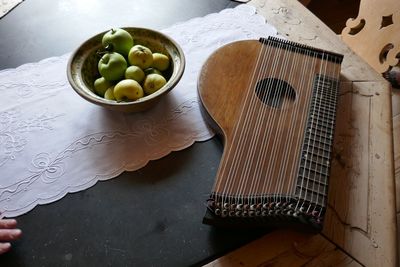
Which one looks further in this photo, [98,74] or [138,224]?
[98,74]

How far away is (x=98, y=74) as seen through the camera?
782 millimetres

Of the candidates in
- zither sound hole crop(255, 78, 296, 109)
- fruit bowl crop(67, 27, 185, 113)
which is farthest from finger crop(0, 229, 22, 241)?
zither sound hole crop(255, 78, 296, 109)

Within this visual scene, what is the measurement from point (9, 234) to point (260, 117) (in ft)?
1.72

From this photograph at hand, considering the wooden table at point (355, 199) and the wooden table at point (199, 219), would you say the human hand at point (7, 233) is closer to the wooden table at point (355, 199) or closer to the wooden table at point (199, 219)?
the wooden table at point (199, 219)

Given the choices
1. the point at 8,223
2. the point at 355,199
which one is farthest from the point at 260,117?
the point at 8,223

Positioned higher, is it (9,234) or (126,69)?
(126,69)

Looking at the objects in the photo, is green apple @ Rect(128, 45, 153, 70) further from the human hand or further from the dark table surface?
the human hand

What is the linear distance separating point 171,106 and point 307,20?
0.54 meters

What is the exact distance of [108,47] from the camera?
0.74 meters

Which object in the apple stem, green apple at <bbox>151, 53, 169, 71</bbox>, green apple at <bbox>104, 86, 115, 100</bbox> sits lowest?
green apple at <bbox>104, 86, 115, 100</bbox>

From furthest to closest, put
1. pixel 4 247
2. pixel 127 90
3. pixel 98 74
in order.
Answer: pixel 98 74
pixel 127 90
pixel 4 247

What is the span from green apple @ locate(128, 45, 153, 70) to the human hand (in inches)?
15.8

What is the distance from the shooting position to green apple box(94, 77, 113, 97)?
73 cm

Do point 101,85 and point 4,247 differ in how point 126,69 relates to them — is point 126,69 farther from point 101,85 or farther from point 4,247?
point 4,247
